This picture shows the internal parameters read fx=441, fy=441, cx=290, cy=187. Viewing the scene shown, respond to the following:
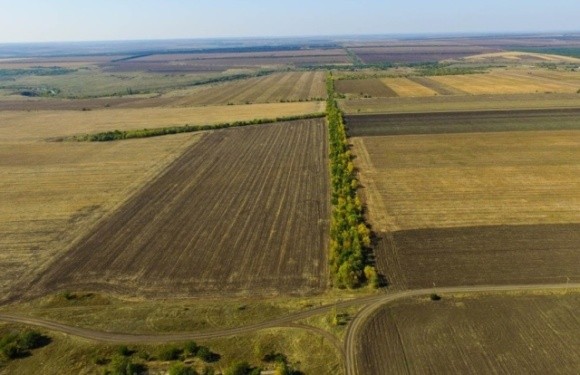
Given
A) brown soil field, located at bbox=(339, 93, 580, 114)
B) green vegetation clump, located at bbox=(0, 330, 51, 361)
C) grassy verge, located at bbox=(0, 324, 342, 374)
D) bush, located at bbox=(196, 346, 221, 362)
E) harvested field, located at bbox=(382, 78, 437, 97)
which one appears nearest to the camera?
grassy verge, located at bbox=(0, 324, 342, 374)

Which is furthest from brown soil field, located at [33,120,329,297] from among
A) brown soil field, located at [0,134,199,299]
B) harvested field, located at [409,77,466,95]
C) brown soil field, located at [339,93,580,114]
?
harvested field, located at [409,77,466,95]

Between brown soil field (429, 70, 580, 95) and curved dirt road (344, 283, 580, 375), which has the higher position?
brown soil field (429, 70, 580, 95)

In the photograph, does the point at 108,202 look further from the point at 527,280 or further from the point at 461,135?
the point at 461,135

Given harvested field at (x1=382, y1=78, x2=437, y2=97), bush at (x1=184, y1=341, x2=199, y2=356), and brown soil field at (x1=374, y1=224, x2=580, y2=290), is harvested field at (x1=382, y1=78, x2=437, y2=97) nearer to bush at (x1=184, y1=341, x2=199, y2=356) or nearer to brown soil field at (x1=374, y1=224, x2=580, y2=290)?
brown soil field at (x1=374, y1=224, x2=580, y2=290)

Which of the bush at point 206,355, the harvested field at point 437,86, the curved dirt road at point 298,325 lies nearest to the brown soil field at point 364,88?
the harvested field at point 437,86

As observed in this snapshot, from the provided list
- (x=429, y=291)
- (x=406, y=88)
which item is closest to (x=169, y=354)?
(x=429, y=291)

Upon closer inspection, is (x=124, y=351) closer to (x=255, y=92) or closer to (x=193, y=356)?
(x=193, y=356)
